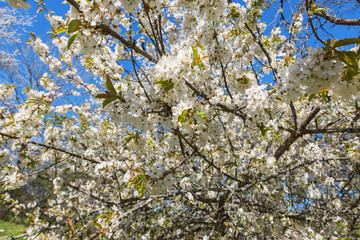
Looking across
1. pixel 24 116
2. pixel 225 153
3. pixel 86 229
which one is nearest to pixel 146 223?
pixel 86 229

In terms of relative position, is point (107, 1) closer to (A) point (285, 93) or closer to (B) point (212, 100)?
(B) point (212, 100)

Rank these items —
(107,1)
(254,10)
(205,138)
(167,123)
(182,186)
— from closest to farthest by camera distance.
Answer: (107,1) < (167,123) < (205,138) < (254,10) < (182,186)

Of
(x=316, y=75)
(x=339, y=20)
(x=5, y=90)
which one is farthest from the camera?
(x=5, y=90)

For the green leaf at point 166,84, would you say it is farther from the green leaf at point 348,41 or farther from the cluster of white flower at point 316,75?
the green leaf at point 348,41

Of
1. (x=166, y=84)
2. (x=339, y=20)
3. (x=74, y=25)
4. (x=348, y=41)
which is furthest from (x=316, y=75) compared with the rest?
(x=339, y=20)

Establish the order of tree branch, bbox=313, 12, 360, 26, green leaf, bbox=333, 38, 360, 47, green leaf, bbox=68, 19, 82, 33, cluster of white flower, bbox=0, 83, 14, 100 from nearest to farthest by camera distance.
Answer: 1. green leaf, bbox=333, 38, 360, 47
2. green leaf, bbox=68, 19, 82, 33
3. tree branch, bbox=313, 12, 360, 26
4. cluster of white flower, bbox=0, 83, 14, 100

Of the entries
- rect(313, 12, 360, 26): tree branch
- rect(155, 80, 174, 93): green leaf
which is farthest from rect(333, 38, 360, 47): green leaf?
rect(313, 12, 360, 26): tree branch

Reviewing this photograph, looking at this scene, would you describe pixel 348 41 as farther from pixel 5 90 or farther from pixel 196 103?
pixel 5 90

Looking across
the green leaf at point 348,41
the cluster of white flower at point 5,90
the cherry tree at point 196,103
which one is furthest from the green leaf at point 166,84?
the cluster of white flower at point 5,90

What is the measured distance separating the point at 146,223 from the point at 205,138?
259 cm

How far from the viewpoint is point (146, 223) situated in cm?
407

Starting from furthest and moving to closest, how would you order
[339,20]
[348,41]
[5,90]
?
[5,90]
[339,20]
[348,41]

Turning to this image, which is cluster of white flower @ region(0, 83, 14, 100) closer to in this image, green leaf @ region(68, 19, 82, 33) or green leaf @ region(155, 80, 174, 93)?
green leaf @ region(68, 19, 82, 33)

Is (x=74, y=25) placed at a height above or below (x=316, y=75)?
above
